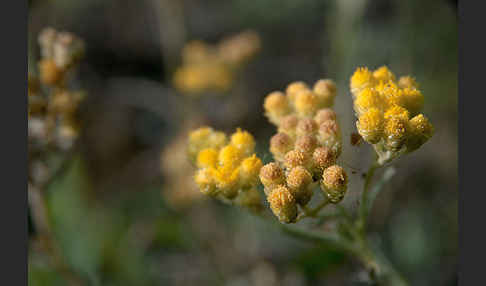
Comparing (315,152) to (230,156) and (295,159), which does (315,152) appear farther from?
(230,156)

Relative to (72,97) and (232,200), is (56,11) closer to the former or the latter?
(72,97)

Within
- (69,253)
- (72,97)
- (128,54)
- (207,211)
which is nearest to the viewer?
(72,97)

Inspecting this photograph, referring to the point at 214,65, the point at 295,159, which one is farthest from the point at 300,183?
the point at 214,65

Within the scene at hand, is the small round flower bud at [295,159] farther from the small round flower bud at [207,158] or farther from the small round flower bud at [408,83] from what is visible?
the small round flower bud at [408,83]

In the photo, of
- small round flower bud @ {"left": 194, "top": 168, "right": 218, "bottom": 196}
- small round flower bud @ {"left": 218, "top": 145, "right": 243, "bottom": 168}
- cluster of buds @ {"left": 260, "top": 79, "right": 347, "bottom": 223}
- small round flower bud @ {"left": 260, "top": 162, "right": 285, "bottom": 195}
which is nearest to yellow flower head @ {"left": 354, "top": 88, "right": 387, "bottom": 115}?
cluster of buds @ {"left": 260, "top": 79, "right": 347, "bottom": 223}

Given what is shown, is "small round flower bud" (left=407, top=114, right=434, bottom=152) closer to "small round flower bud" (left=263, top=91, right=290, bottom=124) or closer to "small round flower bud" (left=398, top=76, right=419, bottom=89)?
"small round flower bud" (left=398, top=76, right=419, bottom=89)

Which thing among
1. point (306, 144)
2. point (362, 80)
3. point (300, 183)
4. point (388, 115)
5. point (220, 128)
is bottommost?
point (220, 128)

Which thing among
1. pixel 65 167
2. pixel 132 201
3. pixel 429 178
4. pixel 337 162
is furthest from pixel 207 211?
pixel 337 162
